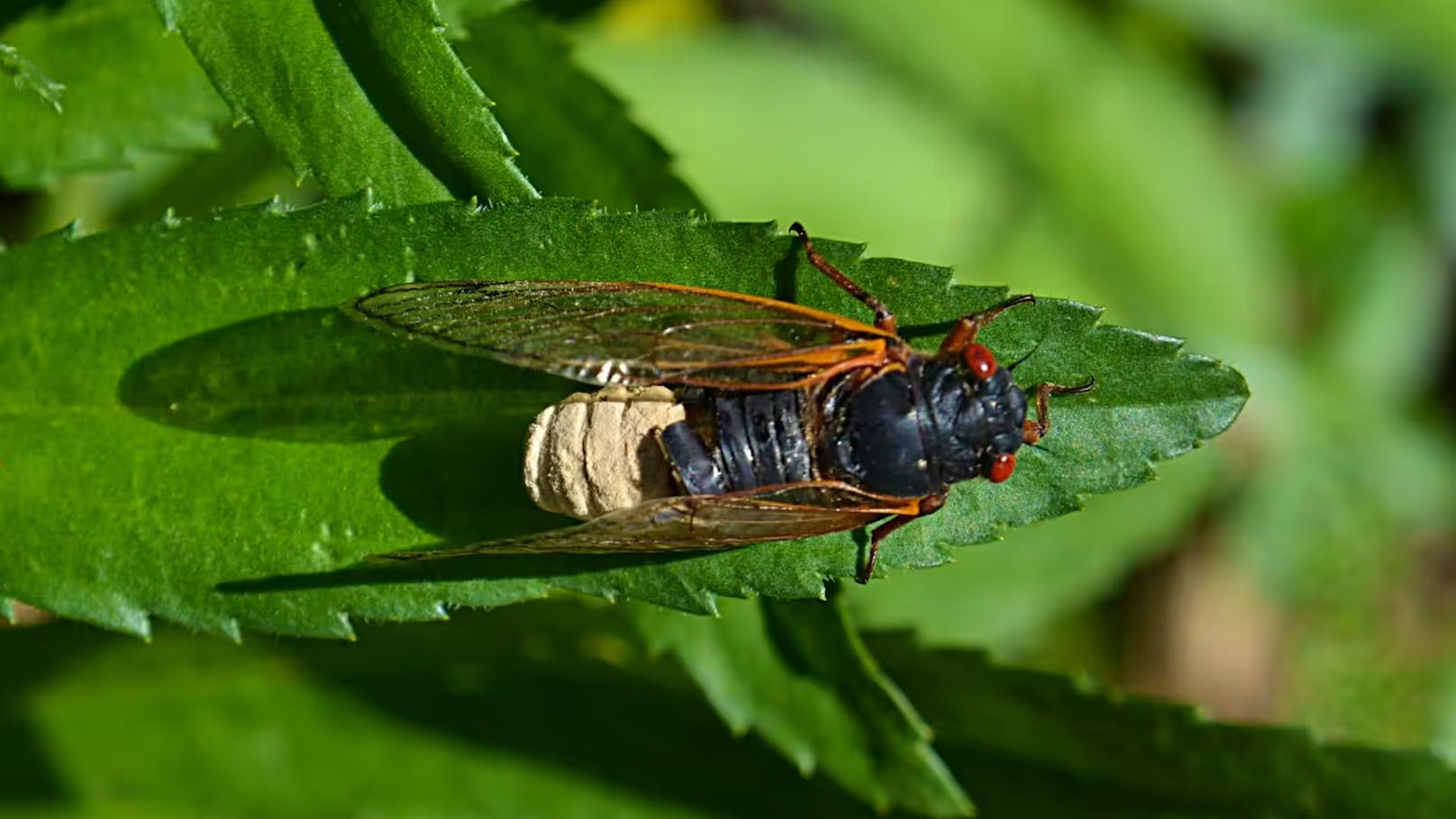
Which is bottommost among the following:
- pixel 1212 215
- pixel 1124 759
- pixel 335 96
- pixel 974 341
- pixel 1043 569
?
pixel 1043 569

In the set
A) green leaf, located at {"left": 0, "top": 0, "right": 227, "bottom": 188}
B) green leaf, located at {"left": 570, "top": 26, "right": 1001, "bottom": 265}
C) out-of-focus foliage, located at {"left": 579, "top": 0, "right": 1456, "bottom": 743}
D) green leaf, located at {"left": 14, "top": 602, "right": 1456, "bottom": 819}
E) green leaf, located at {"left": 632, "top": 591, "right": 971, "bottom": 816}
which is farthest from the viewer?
out-of-focus foliage, located at {"left": 579, "top": 0, "right": 1456, "bottom": 743}

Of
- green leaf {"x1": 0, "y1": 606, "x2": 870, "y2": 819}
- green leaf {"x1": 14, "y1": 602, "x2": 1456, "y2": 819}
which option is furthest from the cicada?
green leaf {"x1": 0, "y1": 606, "x2": 870, "y2": 819}

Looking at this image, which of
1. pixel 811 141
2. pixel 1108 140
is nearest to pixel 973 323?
pixel 811 141

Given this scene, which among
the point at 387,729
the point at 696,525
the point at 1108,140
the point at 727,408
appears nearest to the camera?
the point at 696,525

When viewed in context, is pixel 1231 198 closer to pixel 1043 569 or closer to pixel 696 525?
pixel 1043 569

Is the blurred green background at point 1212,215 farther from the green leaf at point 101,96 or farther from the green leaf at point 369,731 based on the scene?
the green leaf at point 101,96

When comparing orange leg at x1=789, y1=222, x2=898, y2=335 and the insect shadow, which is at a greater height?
orange leg at x1=789, y1=222, x2=898, y2=335

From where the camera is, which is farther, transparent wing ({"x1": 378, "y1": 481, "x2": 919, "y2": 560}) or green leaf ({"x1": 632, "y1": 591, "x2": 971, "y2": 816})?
green leaf ({"x1": 632, "y1": 591, "x2": 971, "y2": 816})

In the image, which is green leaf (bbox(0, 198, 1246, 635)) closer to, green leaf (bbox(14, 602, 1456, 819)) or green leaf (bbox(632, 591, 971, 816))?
green leaf (bbox(632, 591, 971, 816))
